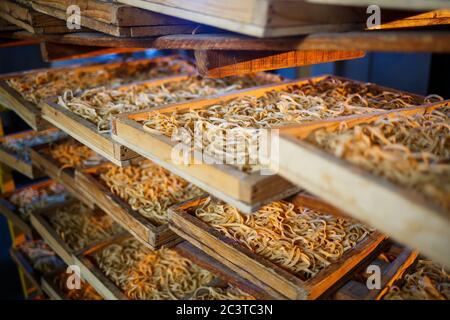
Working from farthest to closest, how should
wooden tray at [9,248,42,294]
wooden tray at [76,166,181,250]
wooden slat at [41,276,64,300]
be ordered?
wooden tray at [9,248,42,294] < wooden slat at [41,276,64,300] < wooden tray at [76,166,181,250]

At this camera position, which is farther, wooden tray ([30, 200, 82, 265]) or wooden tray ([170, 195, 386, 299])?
wooden tray ([30, 200, 82, 265])

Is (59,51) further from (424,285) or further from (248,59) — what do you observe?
(424,285)

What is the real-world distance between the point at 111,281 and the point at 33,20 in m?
2.03

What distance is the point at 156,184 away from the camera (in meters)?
3.31

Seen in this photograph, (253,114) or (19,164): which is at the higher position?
(253,114)

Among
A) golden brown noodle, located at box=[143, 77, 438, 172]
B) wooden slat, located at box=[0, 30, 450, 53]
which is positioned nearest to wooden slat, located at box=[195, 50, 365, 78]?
wooden slat, located at box=[0, 30, 450, 53]

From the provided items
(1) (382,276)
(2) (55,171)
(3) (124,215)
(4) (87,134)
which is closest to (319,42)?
(1) (382,276)

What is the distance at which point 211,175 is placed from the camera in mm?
1773

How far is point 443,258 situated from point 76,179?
2881 mm

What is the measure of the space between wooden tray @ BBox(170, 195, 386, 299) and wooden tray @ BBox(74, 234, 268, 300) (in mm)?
75

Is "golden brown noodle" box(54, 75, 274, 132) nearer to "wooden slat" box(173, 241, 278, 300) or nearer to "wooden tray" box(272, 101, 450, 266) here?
"wooden slat" box(173, 241, 278, 300)

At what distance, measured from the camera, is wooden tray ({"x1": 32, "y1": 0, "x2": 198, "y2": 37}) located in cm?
218

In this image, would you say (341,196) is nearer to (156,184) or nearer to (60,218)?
(156,184)

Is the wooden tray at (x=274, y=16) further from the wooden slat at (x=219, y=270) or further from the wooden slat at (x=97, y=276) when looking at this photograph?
the wooden slat at (x=97, y=276)
